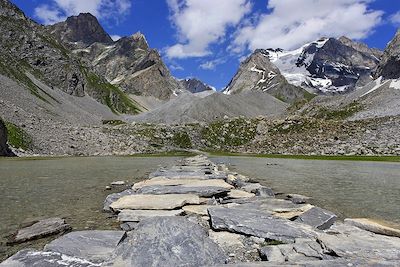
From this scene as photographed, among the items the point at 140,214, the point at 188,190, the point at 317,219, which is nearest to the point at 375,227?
the point at 317,219

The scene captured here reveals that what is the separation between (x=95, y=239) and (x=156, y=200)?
17.9 feet

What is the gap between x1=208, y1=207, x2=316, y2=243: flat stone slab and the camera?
11102mm

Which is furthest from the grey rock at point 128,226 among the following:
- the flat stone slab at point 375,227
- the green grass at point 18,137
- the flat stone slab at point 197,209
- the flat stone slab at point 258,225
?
the green grass at point 18,137

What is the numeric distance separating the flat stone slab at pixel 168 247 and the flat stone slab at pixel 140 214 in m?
2.88

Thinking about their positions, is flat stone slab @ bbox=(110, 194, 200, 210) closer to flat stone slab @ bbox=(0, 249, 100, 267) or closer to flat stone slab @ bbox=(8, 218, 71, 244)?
flat stone slab @ bbox=(8, 218, 71, 244)

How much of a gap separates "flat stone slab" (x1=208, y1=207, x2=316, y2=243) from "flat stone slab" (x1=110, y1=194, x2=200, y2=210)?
247 cm

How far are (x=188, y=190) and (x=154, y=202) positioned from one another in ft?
10.1

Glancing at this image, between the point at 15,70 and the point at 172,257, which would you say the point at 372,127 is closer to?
the point at 172,257

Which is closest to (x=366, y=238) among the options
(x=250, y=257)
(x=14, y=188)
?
(x=250, y=257)

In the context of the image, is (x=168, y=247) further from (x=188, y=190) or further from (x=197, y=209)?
(x=188, y=190)

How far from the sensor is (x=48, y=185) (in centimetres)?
2538

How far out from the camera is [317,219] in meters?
12.6

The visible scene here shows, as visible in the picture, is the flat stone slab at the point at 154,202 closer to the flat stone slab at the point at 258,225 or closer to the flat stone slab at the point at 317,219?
the flat stone slab at the point at 258,225

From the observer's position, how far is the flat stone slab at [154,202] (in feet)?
49.1
